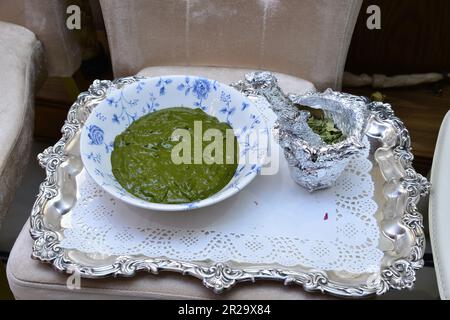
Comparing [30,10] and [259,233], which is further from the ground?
[30,10]

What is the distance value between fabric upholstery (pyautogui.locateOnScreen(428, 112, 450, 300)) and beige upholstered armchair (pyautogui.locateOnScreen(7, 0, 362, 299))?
274mm

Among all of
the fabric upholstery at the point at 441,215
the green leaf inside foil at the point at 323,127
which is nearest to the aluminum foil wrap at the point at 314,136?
the green leaf inside foil at the point at 323,127

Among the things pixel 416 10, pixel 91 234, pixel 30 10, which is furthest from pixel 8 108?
pixel 416 10

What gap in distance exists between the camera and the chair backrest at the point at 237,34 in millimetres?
865

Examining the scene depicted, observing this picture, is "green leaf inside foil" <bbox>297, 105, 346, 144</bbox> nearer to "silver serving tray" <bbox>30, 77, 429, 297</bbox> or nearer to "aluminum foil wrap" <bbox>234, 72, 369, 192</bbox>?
"aluminum foil wrap" <bbox>234, 72, 369, 192</bbox>

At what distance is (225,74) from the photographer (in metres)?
0.95

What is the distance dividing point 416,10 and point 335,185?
0.74 metres

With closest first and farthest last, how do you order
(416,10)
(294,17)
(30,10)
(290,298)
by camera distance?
(290,298)
(294,17)
(30,10)
(416,10)

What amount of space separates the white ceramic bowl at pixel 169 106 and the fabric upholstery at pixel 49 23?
0.37m

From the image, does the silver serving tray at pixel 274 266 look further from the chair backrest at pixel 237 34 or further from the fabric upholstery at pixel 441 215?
the chair backrest at pixel 237 34

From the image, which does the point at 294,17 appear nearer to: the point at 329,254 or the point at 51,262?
the point at 329,254

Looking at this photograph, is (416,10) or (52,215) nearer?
(52,215)

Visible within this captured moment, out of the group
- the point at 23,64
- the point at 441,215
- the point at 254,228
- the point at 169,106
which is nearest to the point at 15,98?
the point at 23,64
